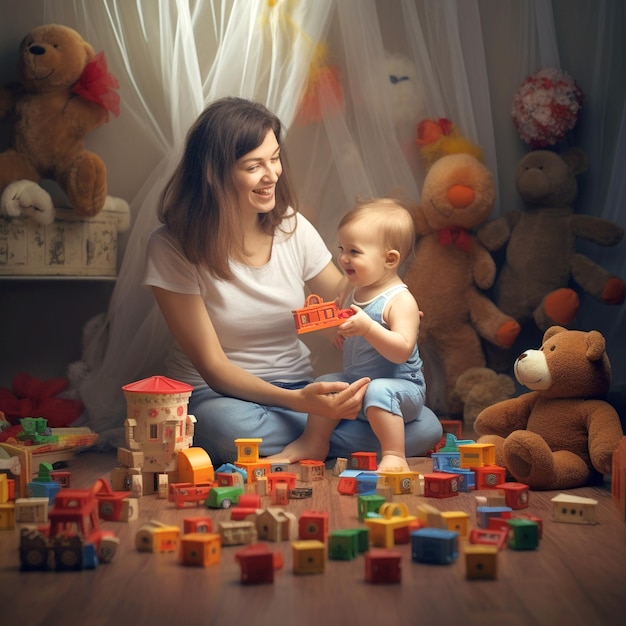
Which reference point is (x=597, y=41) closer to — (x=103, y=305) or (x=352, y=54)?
(x=352, y=54)

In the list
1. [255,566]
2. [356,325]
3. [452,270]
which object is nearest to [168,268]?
[356,325]

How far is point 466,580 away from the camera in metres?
1.37

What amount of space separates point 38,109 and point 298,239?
0.87 m

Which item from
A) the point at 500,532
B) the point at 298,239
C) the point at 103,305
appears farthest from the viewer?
the point at 103,305

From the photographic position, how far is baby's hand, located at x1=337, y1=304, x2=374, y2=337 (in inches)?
80.7

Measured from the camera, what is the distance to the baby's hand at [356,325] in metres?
2.05

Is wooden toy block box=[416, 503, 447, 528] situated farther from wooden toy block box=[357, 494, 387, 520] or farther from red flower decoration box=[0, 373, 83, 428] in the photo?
red flower decoration box=[0, 373, 83, 428]

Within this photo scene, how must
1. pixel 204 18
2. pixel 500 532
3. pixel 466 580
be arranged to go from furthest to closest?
pixel 204 18 → pixel 500 532 → pixel 466 580

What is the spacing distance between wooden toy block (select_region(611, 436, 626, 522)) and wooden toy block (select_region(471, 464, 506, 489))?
23 centimetres

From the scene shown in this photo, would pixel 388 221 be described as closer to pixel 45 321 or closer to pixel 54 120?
pixel 54 120

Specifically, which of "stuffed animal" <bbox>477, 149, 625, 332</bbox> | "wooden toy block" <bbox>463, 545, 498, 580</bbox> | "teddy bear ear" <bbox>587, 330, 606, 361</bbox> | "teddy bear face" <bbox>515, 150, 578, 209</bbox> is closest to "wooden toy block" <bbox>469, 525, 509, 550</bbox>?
"wooden toy block" <bbox>463, 545, 498, 580</bbox>

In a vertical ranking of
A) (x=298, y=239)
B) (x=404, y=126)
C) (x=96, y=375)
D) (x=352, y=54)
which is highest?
(x=352, y=54)

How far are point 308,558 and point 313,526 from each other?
0.14 meters

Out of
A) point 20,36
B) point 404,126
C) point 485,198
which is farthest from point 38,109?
point 485,198
